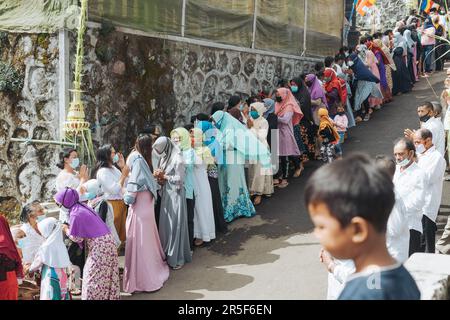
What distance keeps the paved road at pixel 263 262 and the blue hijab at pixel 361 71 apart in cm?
335

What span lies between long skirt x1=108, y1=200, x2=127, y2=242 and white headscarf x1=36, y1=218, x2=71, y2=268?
1.60 metres

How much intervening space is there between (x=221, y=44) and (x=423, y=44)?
734cm

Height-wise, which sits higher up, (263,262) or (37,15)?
(37,15)

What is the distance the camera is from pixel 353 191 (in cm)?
183

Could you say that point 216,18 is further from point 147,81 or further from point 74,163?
point 74,163

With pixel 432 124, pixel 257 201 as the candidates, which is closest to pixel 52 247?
pixel 257 201

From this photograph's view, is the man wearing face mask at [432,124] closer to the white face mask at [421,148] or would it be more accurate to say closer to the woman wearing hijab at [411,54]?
the white face mask at [421,148]

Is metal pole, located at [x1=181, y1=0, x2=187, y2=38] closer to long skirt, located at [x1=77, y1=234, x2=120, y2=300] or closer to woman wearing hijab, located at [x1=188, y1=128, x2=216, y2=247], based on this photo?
woman wearing hijab, located at [x1=188, y1=128, x2=216, y2=247]

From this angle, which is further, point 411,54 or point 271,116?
point 411,54

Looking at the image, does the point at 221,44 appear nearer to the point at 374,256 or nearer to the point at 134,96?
the point at 134,96

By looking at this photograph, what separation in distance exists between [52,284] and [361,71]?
8759 millimetres

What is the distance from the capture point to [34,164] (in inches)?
297

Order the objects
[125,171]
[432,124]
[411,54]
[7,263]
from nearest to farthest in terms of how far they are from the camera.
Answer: [7,263]
[125,171]
[432,124]
[411,54]
